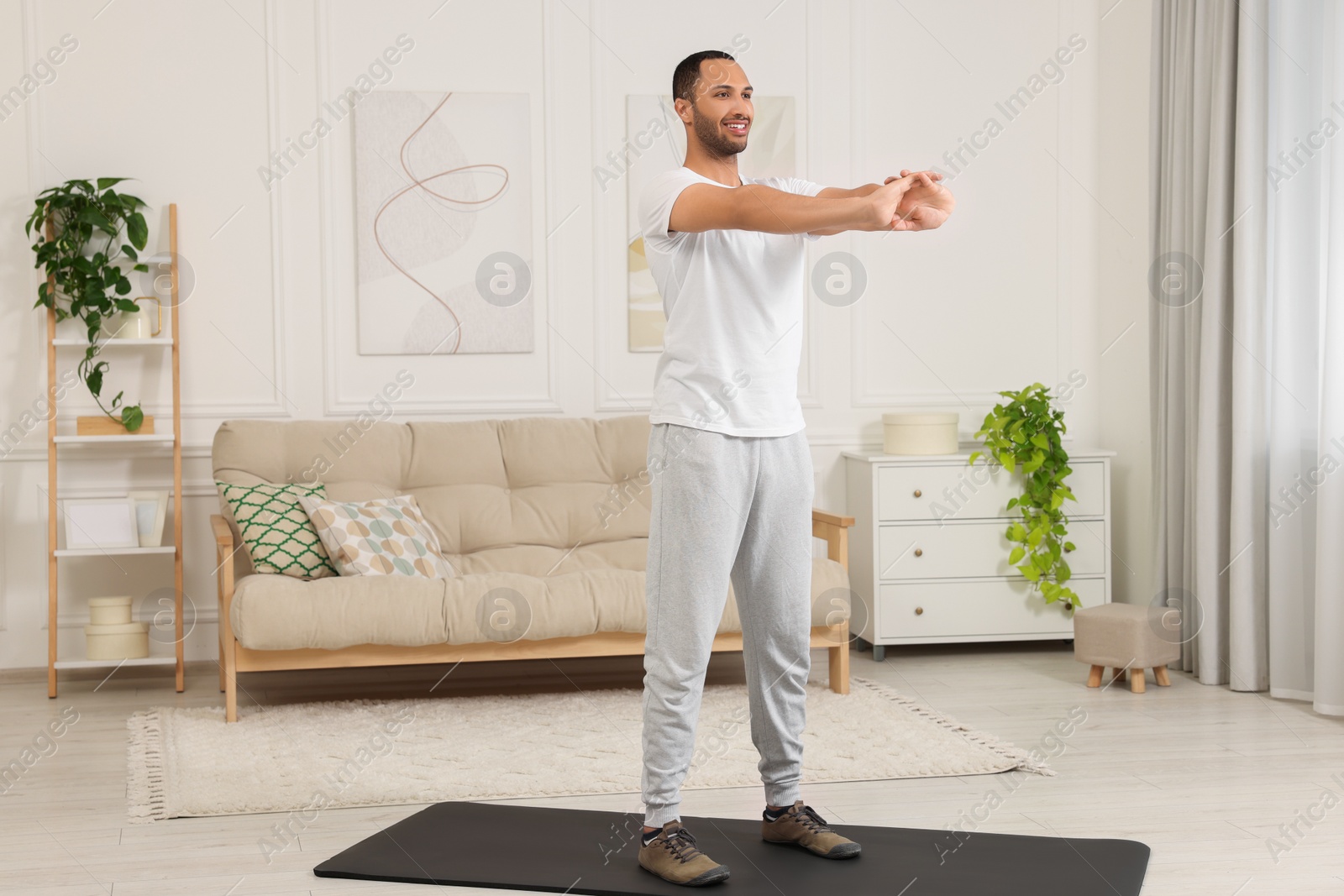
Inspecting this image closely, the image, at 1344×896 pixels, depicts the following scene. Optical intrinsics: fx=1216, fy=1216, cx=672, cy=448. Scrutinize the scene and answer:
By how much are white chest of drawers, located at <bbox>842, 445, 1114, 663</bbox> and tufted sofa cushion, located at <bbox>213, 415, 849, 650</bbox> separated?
0.55m

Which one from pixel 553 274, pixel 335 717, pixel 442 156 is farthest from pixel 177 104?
pixel 335 717

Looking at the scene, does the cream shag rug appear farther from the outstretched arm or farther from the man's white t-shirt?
the outstretched arm

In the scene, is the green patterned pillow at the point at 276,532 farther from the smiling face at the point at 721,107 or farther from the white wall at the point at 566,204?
the smiling face at the point at 721,107

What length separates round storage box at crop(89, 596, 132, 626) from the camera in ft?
13.1

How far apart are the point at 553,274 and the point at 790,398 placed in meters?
2.47

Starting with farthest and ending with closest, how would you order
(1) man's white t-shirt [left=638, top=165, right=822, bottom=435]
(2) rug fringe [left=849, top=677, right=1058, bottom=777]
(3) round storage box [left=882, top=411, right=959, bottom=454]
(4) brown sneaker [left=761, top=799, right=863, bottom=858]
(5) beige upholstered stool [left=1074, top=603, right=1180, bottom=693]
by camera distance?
(3) round storage box [left=882, top=411, right=959, bottom=454] < (5) beige upholstered stool [left=1074, top=603, right=1180, bottom=693] < (2) rug fringe [left=849, top=677, right=1058, bottom=777] < (4) brown sneaker [left=761, top=799, right=863, bottom=858] < (1) man's white t-shirt [left=638, top=165, right=822, bottom=435]

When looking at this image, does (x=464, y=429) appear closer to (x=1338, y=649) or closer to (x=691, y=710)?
(x=691, y=710)

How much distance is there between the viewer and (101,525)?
3.96 metres

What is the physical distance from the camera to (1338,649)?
342 centimetres

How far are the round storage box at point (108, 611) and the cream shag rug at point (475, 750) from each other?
1.69 ft

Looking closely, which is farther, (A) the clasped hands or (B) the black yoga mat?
(B) the black yoga mat

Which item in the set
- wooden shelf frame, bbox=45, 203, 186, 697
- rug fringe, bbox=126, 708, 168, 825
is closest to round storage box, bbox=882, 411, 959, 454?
wooden shelf frame, bbox=45, 203, 186, 697

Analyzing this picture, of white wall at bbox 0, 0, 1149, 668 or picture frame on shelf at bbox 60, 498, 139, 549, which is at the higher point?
white wall at bbox 0, 0, 1149, 668

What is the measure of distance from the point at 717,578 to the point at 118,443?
293 centimetres
